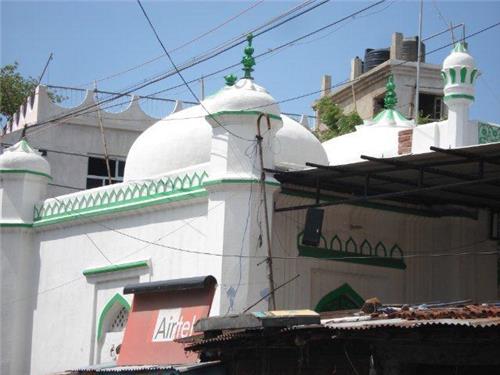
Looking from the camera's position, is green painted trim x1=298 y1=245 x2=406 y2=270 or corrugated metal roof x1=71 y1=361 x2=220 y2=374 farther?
green painted trim x1=298 y1=245 x2=406 y2=270

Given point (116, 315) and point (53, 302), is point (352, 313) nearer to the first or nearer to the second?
point (116, 315)

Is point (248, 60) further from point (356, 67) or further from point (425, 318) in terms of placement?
point (356, 67)

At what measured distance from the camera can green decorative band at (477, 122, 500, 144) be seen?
1730 centimetres

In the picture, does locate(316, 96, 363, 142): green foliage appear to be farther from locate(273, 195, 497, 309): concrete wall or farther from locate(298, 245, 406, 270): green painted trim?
→ locate(298, 245, 406, 270): green painted trim

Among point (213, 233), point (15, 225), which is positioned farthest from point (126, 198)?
point (15, 225)

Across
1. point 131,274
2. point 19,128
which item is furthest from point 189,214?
point 19,128

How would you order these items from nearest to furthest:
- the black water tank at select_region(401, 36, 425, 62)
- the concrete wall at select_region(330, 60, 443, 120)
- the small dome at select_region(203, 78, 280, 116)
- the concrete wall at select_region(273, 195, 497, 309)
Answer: the small dome at select_region(203, 78, 280, 116), the concrete wall at select_region(273, 195, 497, 309), the concrete wall at select_region(330, 60, 443, 120), the black water tank at select_region(401, 36, 425, 62)

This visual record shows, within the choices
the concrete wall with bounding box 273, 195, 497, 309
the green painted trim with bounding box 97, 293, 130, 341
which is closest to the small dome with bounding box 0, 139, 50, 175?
the green painted trim with bounding box 97, 293, 130, 341

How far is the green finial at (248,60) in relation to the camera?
1584 cm

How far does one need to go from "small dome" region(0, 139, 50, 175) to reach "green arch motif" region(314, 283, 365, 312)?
218 inches

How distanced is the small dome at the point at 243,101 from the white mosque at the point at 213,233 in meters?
0.02

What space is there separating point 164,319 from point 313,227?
7.17ft

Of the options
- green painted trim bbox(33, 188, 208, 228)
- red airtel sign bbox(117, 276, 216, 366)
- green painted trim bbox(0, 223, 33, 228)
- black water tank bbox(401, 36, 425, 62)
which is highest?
black water tank bbox(401, 36, 425, 62)

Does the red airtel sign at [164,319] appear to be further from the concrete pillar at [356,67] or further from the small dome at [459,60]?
the concrete pillar at [356,67]
